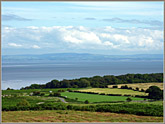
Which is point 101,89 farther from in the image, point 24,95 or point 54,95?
point 24,95

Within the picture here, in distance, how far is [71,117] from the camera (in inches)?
190

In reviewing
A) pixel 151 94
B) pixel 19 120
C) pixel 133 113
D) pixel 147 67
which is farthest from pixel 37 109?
pixel 147 67

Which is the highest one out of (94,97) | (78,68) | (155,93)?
(78,68)

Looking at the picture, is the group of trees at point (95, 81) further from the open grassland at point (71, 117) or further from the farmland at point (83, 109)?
the open grassland at point (71, 117)

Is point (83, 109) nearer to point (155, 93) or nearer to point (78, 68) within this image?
point (155, 93)

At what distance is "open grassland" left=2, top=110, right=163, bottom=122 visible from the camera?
15.0 feet

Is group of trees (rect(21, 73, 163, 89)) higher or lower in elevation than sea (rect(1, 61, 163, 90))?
lower

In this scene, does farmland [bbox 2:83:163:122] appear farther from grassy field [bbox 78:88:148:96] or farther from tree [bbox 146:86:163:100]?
tree [bbox 146:86:163:100]

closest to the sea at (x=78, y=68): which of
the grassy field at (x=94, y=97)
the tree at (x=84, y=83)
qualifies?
the tree at (x=84, y=83)

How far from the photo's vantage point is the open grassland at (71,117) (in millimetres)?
4569

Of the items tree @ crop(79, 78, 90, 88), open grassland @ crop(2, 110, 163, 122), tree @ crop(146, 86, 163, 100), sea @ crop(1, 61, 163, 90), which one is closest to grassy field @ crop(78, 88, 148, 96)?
tree @ crop(146, 86, 163, 100)

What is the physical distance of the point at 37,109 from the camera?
5.58 m

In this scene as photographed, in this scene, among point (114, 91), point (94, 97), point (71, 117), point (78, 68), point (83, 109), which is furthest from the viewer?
point (78, 68)

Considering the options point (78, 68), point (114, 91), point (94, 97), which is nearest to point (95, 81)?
point (114, 91)
